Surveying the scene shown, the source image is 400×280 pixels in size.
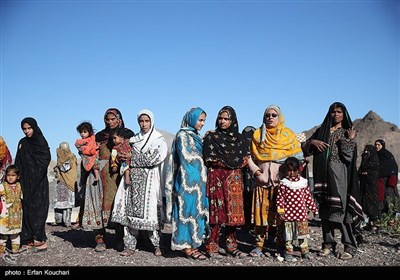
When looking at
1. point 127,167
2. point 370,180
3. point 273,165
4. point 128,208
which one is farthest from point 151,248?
point 370,180

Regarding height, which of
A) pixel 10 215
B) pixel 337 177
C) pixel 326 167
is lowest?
pixel 10 215

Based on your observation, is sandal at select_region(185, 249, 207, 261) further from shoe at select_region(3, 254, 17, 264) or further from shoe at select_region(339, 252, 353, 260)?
shoe at select_region(3, 254, 17, 264)

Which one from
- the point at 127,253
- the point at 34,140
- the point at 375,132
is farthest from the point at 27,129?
the point at 375,132

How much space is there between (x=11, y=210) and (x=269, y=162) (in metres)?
3.60

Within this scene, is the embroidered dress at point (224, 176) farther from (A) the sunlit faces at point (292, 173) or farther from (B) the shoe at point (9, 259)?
(B) the shoe at point (9, 259)

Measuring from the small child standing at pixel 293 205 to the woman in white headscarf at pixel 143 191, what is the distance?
1625 mm

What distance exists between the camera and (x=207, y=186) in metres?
5.44

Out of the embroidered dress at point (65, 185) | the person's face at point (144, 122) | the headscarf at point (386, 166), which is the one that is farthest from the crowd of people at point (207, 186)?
the headscarf at point (386, 166)

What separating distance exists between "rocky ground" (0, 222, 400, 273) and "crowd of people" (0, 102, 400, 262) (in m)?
0.14

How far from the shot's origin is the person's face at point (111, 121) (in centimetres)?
593

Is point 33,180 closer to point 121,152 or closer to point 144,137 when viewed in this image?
point 121,152
